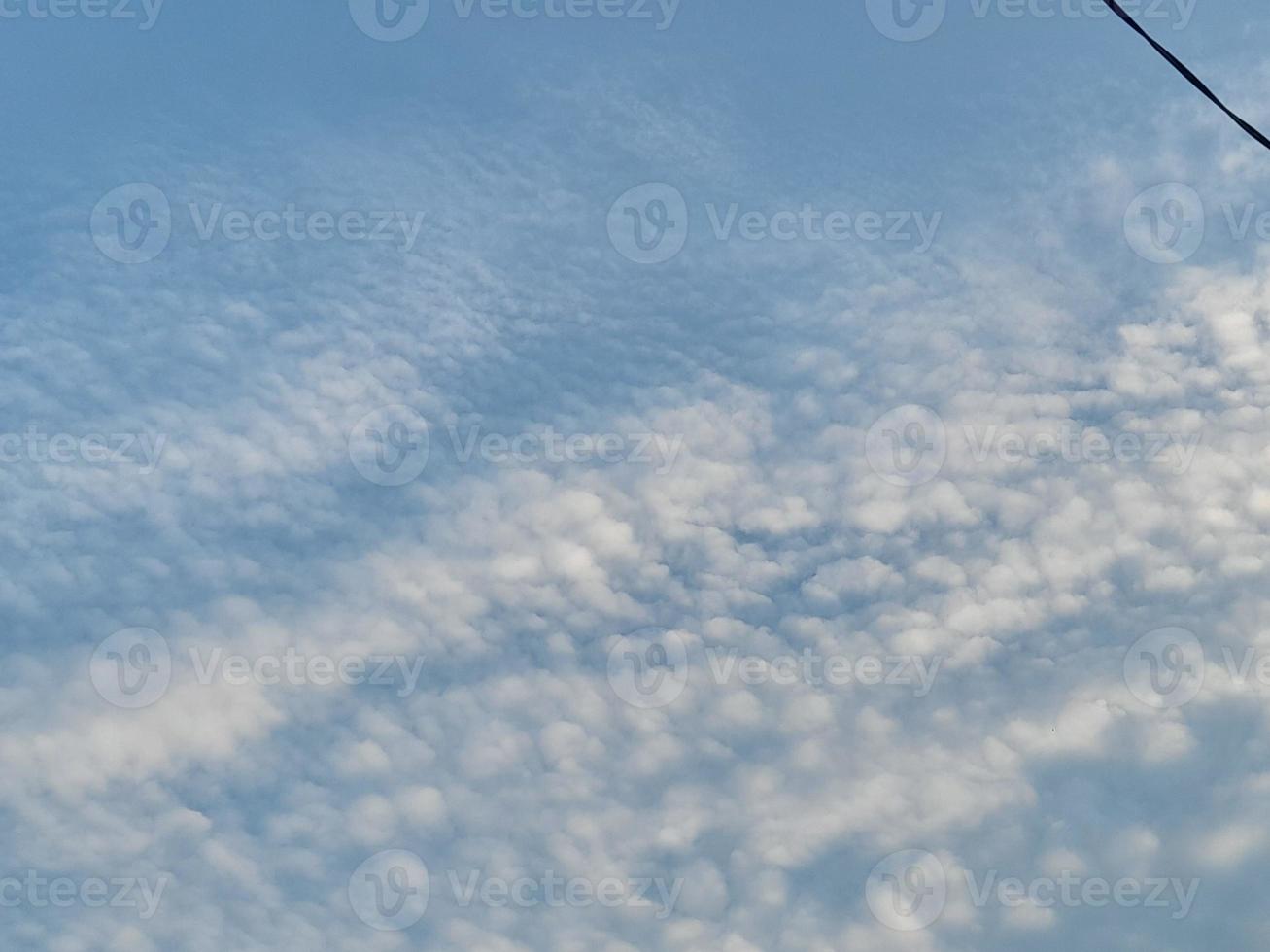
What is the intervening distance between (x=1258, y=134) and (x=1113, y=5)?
135 cm

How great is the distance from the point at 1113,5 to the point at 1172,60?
0.60m

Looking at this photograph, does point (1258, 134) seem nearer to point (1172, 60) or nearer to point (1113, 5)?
point (1172, 60)

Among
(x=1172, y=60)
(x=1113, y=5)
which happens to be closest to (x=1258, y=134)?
(x=1172, y=60)

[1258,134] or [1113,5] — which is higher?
[1113,5]

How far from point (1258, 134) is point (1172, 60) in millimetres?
804

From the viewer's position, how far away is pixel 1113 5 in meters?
8.34

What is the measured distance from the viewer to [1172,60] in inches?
334

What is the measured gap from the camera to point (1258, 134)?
27.1ft

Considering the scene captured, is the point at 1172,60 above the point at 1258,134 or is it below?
above
